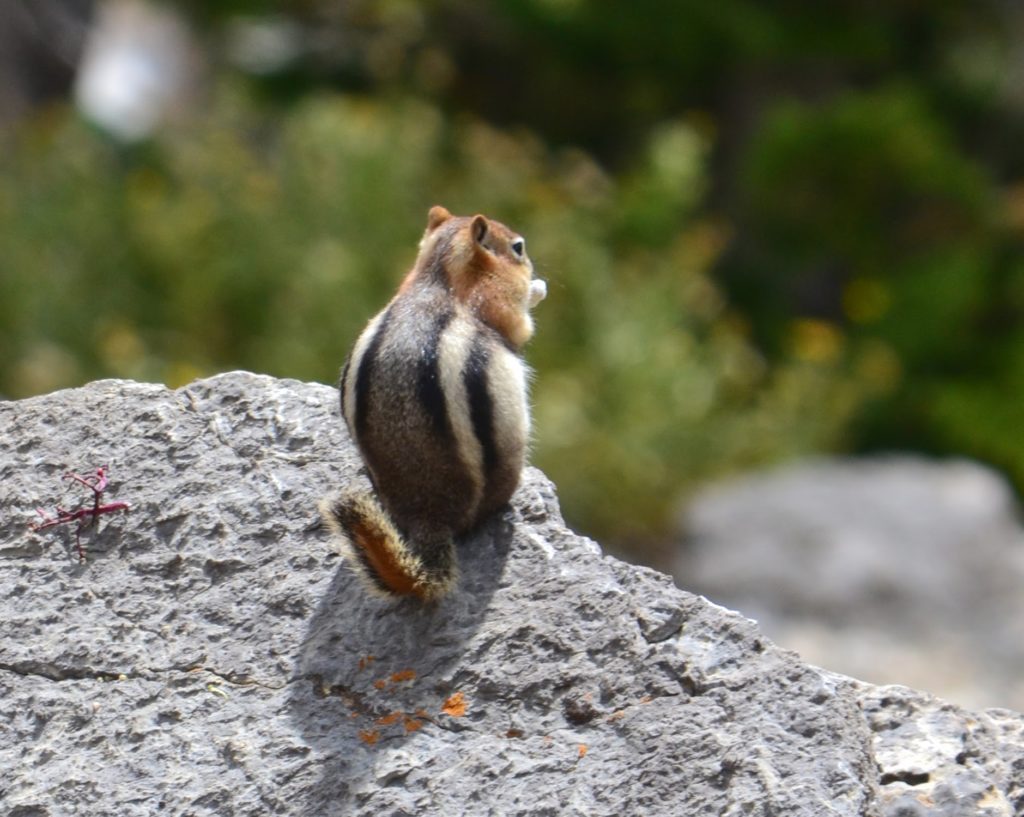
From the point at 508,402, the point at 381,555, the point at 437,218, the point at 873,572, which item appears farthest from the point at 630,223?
the point at 381,555

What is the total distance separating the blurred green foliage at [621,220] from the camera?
912cm

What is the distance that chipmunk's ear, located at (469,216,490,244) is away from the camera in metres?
3.62

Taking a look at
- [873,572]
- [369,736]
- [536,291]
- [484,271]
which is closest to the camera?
[369,736]

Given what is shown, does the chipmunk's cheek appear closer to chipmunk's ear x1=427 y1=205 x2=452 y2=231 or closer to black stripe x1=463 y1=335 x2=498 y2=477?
chipmunk's ear x1=427 y1=205 x2=452 y2=231

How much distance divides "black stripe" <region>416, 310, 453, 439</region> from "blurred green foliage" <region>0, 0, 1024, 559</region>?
17.0 feet

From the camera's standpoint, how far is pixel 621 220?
10.3m

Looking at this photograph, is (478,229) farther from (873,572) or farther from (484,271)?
(873,572)

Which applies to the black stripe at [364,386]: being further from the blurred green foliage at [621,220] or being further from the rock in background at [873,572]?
the rock in background at [873,572]

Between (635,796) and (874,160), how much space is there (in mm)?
8856

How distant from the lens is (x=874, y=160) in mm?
11008

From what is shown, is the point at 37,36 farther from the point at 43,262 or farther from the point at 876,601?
the point at 876,601

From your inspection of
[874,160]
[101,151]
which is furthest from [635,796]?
[101,151]

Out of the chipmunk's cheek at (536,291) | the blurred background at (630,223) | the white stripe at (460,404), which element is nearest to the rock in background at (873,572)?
the blurred background at (630,223)

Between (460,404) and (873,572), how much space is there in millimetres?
5959
